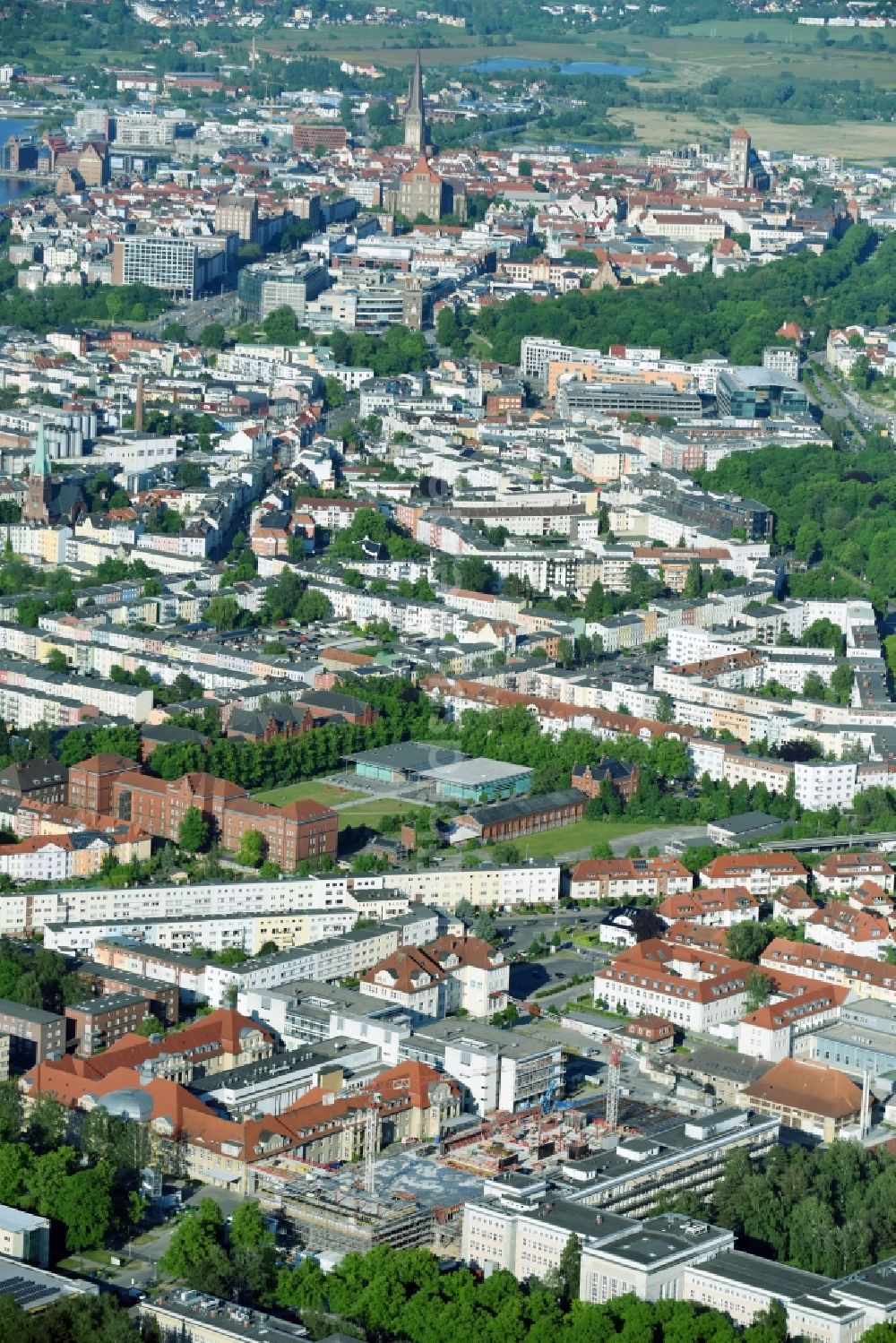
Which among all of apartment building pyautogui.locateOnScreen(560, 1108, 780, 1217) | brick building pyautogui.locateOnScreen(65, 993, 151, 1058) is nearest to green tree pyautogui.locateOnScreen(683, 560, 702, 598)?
brick building pyautogui.locateOnScreen(65, 993, 151, 1058)

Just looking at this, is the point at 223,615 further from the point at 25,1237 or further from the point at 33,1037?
the point at 25,1237

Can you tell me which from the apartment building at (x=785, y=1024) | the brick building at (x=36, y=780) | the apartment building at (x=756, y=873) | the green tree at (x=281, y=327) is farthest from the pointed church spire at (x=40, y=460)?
the apartment building at (x=785, y=1024)

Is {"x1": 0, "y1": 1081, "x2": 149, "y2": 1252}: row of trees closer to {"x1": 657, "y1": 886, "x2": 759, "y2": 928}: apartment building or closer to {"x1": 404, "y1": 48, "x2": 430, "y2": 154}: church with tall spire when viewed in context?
{"x1": 657, "y1": 886, "x2": 759, "y2": 928}: apartment building

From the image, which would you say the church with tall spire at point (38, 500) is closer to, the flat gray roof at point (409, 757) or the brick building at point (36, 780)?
the flat gray roof at point (409, 757)

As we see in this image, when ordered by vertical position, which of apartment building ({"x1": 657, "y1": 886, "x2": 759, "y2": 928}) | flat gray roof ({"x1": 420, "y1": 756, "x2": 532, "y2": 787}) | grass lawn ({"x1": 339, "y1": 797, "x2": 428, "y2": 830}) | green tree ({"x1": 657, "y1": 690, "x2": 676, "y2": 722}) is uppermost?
green tree ({"x1": 657, "y1": 690, "x2": 676, "y2": 722})

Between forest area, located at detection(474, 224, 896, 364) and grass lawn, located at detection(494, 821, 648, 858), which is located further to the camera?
forest area, located at detection(474, 224, 896, 364)
